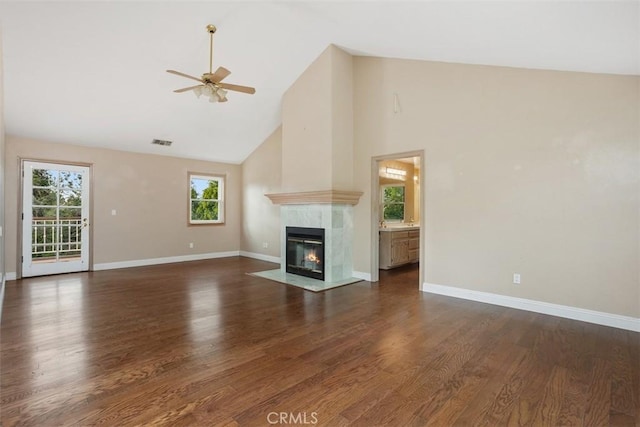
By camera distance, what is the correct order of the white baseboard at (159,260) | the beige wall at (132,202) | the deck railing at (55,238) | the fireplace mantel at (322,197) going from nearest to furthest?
the fireplace mantel at (322,197), the beige wall at (132,202), the deck railing at (55,238), the white baseboard at (159,260)

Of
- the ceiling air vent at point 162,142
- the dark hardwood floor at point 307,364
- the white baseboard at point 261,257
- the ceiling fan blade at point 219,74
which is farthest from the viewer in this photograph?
the white baseboard at point 261,257

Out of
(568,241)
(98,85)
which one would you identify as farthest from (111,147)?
(568,241)

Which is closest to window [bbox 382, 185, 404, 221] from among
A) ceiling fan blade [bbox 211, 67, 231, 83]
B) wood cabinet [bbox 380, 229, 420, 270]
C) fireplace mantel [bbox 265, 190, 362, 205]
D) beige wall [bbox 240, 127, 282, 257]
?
wood cabinet [bbox 380, 229, 420, 270]

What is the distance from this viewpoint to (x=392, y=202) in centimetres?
799

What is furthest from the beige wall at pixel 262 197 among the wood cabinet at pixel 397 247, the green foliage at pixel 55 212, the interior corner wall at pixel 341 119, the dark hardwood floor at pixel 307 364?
the green foliage at pixel 55 212

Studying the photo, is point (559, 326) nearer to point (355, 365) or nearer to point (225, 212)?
point (355, 365)

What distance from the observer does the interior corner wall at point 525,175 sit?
10.9ft

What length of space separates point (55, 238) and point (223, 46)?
493 centimetres

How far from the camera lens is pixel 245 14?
4223 millimetres

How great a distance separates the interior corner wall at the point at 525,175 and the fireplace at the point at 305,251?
1.75 metres

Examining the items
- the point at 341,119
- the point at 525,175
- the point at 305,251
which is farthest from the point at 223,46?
the point at 525,175

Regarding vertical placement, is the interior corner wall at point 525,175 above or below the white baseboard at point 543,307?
above

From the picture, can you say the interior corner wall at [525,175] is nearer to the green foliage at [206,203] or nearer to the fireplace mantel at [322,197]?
the fireplace mantel at [322,197]

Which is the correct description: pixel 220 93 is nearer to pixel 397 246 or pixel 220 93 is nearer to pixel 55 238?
pixel 397 246
